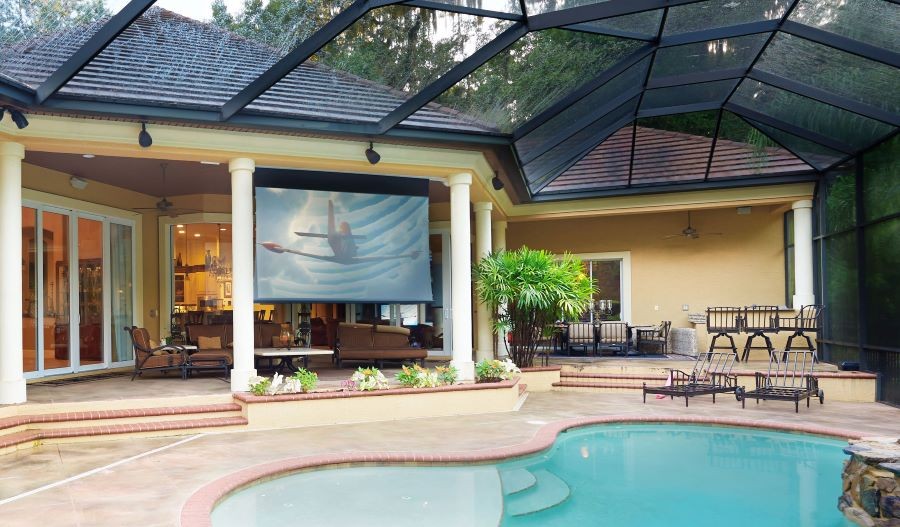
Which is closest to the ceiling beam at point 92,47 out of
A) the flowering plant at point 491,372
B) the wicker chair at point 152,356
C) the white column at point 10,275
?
the white column at point 10,275

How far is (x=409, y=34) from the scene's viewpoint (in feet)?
25.5

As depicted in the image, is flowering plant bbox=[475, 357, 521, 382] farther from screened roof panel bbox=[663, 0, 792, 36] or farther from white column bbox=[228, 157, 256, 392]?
screened roof panel bbox=[663, 0, 792, 36]

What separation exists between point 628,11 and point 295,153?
4547 millimetres

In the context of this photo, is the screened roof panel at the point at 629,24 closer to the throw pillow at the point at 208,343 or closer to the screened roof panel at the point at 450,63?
the screened roof panel at the point at 450,63

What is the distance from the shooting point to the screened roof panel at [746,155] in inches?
520

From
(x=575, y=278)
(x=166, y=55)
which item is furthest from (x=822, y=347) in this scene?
(x=166, y=55)

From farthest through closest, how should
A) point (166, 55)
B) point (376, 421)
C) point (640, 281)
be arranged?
1. point (640, 281)
2. point (376, 421)
3. point (166, 55)

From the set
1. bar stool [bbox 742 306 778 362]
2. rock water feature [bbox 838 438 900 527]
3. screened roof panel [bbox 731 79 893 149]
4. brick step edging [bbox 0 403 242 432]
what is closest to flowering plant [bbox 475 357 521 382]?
brick step edging [bbox 0 403 242 432]

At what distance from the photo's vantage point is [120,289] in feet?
41.8

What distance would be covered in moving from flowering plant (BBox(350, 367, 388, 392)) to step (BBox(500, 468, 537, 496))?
3090 millimetres

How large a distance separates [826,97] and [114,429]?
1013 cm

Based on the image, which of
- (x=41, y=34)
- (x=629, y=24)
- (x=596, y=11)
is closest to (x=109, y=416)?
(x=41, y=34)

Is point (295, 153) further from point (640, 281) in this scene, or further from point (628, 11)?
point (640, 281)

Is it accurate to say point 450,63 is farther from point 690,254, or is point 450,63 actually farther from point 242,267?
point 690,254
